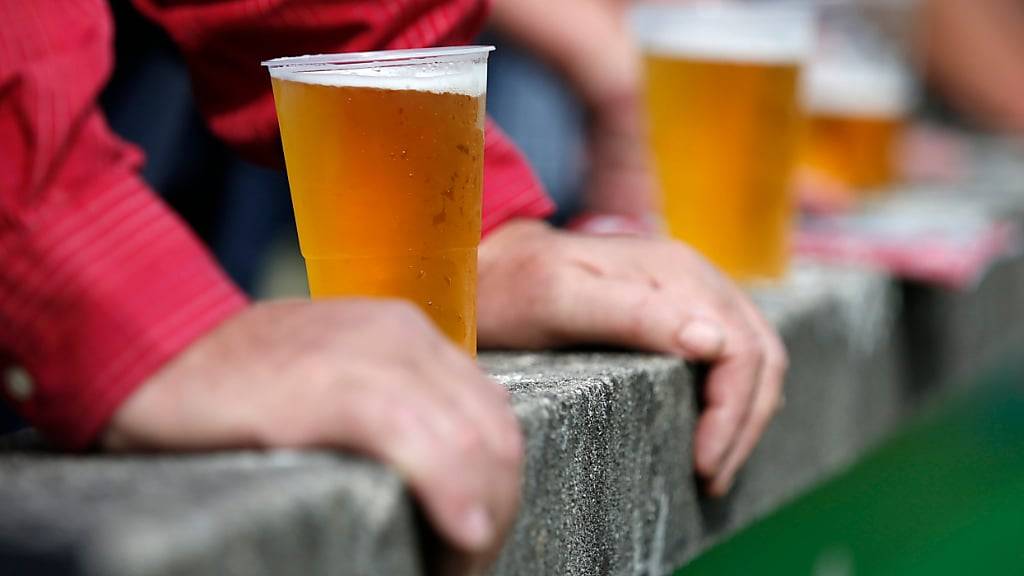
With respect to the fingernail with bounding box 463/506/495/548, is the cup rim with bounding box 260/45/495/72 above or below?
above

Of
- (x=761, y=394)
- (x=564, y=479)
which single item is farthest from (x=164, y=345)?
(x=761, y=394)

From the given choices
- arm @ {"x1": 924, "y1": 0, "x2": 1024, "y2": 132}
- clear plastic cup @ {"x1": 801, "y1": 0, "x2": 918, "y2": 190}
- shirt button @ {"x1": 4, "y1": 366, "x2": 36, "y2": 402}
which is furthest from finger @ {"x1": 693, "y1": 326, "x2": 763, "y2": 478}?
arm @ {"x1": 924, "y1": 0, "x2": 1024, "y2": 132}

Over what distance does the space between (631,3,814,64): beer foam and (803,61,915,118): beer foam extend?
2.08 feet

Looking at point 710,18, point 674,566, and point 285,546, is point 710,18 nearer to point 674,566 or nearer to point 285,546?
point 674,566

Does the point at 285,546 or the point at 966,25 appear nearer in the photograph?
the point at 285,546

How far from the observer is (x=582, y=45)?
5.65 feet

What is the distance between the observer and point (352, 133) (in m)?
0.70

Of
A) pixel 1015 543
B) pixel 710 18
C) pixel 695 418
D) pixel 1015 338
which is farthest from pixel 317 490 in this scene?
pixel 1015 338

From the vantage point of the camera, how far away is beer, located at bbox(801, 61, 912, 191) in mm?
1909

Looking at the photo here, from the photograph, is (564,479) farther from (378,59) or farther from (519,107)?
(519,107)

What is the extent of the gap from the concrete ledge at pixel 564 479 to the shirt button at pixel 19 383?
0.11ft

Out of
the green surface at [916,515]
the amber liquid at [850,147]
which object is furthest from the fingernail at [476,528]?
the amber liquid at [850,147]

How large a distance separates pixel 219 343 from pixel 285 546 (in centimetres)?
14

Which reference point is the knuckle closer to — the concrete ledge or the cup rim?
the concrete ledge
